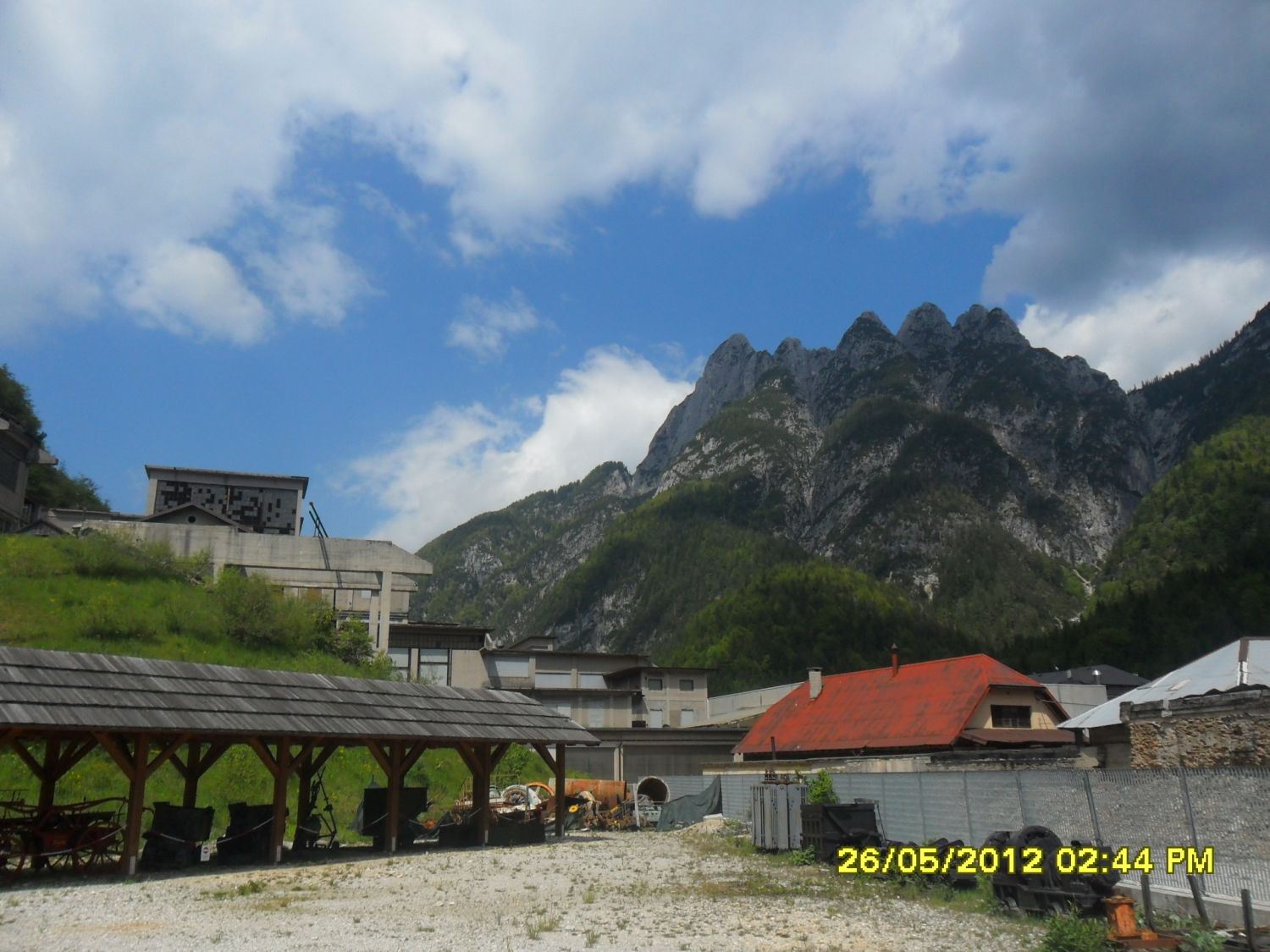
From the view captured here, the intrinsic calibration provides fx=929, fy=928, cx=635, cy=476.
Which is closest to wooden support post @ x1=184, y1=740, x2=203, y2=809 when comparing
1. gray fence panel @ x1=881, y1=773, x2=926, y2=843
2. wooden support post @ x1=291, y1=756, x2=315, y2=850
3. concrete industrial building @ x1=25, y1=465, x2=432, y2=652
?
wooden support post @ x1=291, y1=756, x2=315, y2=850

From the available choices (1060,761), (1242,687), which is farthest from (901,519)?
(1242,687)

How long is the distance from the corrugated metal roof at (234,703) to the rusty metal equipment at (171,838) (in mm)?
→ 2319

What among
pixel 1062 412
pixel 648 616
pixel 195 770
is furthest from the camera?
pixel 1062 412

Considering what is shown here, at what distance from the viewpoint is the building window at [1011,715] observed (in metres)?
31.3

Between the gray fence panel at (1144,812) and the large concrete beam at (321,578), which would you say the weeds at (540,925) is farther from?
the large concrete beam at (321,578)

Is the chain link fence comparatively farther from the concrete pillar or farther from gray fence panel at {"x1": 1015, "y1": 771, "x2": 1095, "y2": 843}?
the concrete pillar

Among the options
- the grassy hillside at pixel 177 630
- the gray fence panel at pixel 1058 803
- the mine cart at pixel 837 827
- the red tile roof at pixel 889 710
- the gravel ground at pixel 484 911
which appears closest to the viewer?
the gravel ground at pixel 484 911

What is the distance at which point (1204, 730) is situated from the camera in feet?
50.5

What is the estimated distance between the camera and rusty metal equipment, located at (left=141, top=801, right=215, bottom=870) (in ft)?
58.9

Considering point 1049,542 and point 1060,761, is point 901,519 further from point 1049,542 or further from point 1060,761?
point 1060,761

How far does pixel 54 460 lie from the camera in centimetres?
5475

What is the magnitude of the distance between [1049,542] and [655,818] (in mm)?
138948

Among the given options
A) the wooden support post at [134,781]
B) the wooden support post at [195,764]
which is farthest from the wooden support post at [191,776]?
the wooden support post at [134,781]
